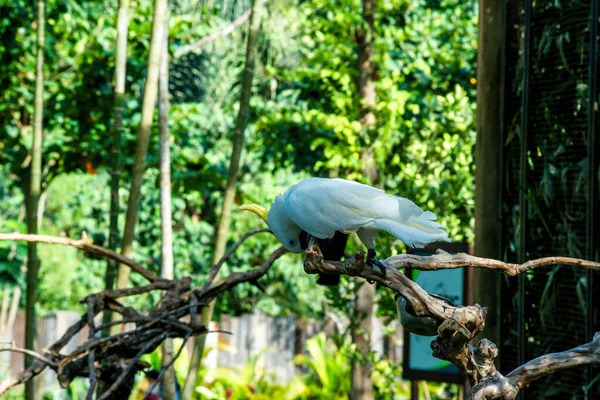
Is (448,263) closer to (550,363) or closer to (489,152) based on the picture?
(550,363)

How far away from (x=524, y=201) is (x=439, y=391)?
16.7 feet

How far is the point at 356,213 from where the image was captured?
6.54 ft

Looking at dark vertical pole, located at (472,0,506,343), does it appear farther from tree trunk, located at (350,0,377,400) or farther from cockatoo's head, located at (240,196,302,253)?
tree trunk, located at (350,0,377,400)

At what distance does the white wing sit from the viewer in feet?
6.37

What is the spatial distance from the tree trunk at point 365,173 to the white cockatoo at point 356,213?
367 cm

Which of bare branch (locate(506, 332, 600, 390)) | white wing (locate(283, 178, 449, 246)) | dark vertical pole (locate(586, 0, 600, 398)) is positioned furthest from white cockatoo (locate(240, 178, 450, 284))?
dark vertical pole (locate(586, 0, 600, 398))

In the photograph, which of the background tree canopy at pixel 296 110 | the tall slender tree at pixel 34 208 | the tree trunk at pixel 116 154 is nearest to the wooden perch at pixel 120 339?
the tree trunk at pixel 116 154

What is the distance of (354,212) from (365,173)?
13.7 ft

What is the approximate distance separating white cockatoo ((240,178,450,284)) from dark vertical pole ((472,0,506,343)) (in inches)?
45.6

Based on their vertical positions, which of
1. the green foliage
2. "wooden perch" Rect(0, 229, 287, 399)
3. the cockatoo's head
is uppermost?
the cockatoo's head

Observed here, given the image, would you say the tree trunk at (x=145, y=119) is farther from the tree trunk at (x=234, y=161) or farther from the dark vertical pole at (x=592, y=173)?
the dark vertical pole at (x=592, y=173)

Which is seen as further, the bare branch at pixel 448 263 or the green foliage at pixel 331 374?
the green foliage at pixel 331 374

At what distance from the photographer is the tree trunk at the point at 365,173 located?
592 cm

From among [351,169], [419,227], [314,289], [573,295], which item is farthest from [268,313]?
[419,227]
